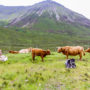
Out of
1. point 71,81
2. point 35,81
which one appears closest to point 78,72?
point 71,81

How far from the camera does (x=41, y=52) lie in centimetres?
2047

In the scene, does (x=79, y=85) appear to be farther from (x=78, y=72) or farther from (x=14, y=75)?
(x=14, y=75)

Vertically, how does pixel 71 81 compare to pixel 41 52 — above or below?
below

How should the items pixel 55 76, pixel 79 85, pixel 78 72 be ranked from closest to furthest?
pixel 79 85
pixel 55 76
pixel 78 72

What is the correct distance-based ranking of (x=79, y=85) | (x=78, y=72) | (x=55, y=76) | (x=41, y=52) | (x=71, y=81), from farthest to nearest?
(x=41, y=52), (x=78, y=72), (x=55, y=76), (x=71, y=81), (x=79, y=85)

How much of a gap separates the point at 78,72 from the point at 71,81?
8.42ft

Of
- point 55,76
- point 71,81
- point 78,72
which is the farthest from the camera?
point 78,72

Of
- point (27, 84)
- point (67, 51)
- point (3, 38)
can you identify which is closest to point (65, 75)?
point (27, 84)

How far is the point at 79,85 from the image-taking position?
11.5 m

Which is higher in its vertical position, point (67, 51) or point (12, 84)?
point (67, 51)

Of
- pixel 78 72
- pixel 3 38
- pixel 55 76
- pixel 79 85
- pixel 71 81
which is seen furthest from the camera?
pixel 3 38

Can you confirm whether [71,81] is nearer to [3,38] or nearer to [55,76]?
[55,76]

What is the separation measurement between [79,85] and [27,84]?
424cm

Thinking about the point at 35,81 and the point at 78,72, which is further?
the point at 78,72
